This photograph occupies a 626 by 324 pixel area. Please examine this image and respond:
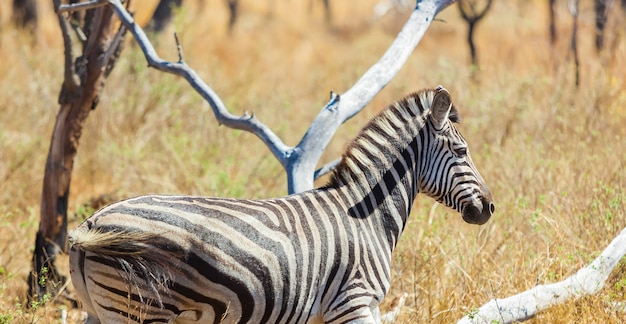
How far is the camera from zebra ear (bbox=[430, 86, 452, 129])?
3.79 m

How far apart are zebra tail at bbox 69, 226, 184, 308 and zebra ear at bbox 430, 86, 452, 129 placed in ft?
4.57

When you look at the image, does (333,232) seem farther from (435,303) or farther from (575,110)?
(575,110)

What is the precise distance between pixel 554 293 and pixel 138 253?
2.43 meters

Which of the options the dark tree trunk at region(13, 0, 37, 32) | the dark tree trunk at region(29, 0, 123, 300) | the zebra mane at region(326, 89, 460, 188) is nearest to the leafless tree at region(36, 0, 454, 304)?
the dark tree trunk at region(29, 0, 123, 300)

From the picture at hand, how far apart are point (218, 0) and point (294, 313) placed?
2774 cm

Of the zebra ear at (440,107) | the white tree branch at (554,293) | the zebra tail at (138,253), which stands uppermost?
the zebra ear at (440,107)

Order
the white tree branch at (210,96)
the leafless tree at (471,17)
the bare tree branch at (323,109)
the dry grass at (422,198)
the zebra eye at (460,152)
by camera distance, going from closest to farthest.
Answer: the zebra eye at (460,152) → the dry grass at (422,198) → the bare tree branch at (323,109) → the white tree branch at (210,96) → the leafless tree at (471,17)

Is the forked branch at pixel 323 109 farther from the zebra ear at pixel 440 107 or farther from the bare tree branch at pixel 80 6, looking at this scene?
the zebra ear at pixel 440 107

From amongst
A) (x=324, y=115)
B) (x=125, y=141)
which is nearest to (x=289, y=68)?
(x=125, y=141)

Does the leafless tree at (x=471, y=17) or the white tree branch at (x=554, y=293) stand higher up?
the leafless tree at (x=471, y=17)

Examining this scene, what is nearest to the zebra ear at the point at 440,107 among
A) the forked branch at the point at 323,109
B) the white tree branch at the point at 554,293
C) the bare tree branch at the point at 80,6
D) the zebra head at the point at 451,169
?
the zebra head at the point at 451,169

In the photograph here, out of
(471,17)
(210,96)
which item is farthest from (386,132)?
(471,17)

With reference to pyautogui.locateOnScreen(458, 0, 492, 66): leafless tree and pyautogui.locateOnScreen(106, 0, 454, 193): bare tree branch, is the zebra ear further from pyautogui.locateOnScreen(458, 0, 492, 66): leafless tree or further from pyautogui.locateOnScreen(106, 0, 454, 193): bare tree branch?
pyautogui.locateOnScreen(458, 0, 492, 66): leafless tree

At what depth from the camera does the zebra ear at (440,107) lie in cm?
379
